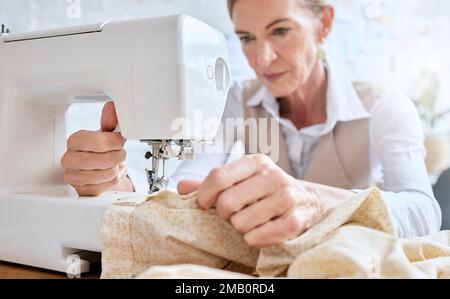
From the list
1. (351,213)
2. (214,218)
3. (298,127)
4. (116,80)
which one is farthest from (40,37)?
(298,127)

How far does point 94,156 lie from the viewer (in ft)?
2.49

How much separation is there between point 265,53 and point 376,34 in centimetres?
37

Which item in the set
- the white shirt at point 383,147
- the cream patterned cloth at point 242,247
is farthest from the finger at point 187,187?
the white shirt at point 383,147

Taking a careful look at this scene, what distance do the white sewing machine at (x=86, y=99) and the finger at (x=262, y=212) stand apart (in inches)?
7.0

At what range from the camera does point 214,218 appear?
1.83ft

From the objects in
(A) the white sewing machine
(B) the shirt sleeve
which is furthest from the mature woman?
(A) the white sewing machine

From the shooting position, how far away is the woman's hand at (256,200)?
518 millimetres

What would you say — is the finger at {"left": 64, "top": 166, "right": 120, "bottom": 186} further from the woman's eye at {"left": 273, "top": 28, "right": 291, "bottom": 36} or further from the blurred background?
the woman's eye at {"left": 273, "top": 28, "right": 291, "bottom": 36}

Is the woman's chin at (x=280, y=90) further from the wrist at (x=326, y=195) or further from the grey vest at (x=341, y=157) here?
the wrist at (x=326, y=195)

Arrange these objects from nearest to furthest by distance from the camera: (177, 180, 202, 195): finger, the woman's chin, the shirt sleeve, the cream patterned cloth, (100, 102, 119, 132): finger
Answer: the cream patterned cloth
(177, 180, 202, 195): finger
(100, 102, 119, 132): finger
the shirt sleeve
the woman's chin

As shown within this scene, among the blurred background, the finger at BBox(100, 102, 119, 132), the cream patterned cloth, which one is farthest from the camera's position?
the blurred background

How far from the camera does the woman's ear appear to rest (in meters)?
1.36

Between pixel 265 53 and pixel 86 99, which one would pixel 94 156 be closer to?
pixel 86 99

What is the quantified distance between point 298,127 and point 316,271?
36.0 inches
